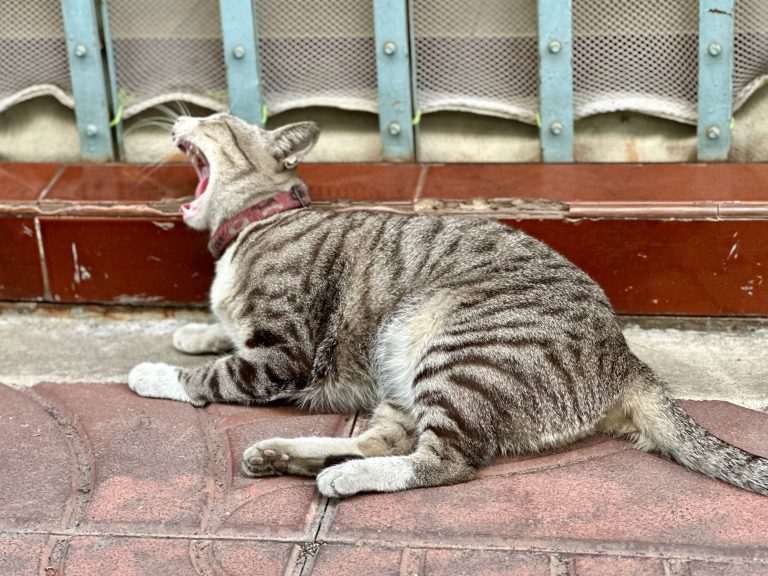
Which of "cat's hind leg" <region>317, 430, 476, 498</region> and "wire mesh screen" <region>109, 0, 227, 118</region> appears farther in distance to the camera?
"wire mesh screen" <region>109, 0, 227, 118</region>

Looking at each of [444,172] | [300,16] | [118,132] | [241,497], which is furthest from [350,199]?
[241,497]

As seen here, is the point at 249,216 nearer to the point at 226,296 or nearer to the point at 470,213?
the point at 226,296

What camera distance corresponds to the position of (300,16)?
4418mm

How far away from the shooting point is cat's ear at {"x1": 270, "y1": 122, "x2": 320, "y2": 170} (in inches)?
160

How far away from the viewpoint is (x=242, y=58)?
4430 millimetres

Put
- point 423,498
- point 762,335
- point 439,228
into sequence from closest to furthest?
point 423,498
point 439,228
point 762,335

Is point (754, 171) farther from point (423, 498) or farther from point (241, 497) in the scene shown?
point (241, 497)

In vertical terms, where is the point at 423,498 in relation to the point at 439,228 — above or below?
below

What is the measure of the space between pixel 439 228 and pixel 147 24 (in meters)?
1.63

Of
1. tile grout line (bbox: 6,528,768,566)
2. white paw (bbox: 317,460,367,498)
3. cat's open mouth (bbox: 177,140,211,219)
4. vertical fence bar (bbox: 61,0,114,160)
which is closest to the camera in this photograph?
tile grout line (bbox: 6,528,768,566)

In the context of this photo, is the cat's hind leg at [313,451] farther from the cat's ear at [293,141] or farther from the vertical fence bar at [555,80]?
the vertical fence bar at [555,80]

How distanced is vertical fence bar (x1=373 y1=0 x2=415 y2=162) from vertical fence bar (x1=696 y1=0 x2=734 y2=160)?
3.72ft

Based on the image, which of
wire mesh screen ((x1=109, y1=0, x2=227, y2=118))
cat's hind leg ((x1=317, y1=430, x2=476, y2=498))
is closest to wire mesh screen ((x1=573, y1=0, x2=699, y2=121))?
wire mesh screen ((x1=109, y1=0, x2=227, y2=118))

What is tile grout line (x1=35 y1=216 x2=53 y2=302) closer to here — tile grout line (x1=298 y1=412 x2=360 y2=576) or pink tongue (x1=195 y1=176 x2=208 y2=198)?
pink tongue (x1=195 y1=176 x2=208 y2=198)
